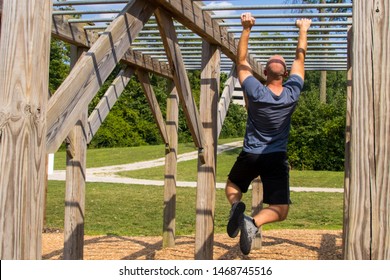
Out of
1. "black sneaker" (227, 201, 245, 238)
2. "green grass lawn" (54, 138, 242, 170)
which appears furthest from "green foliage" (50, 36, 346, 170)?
"black sneaker" (227, 201, 245, 238)

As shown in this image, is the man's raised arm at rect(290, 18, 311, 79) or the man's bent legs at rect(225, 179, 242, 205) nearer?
the man's raised arm at rect(290, 18, 311, 79)

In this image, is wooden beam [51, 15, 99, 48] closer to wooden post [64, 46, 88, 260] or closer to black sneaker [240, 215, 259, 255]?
wooden post [64, 46, 88, 260]

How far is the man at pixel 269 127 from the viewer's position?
4340 mm

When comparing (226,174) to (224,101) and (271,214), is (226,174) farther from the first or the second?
(271,214)

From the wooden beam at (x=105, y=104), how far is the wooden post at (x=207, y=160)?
4.74 feet

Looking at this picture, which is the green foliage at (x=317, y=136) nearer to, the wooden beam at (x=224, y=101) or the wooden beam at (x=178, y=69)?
the wooden beam at (x=224, y=101)

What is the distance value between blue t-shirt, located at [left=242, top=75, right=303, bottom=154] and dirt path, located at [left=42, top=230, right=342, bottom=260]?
13.4ft

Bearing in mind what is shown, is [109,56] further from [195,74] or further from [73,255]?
[195,74]

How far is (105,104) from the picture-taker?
792 centimetres

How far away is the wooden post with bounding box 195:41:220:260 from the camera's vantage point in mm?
6344

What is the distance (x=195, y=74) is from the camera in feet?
116

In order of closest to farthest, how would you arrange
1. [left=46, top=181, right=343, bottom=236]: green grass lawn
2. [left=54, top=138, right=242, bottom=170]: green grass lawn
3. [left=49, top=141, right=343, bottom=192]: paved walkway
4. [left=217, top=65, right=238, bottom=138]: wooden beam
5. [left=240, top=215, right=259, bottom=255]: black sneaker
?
[left=240, top=215, right=259, bottom=255]: black sneaker → [left=217, top=65, right=238, bottom=138]: wooden beam → [left=46, top=181, right=343, bottom=236]: green grass lawn → [left=49, top=141, right=343, bottom=192]: paved walkway → [left=54, top=138, right=242, bottom=170]: green grass lawn

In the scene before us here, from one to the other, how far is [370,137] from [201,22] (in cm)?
366
